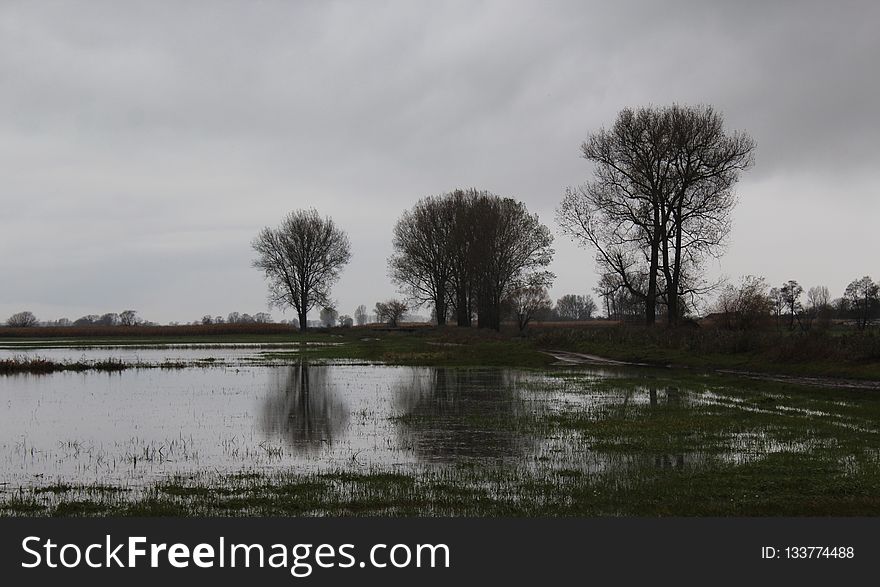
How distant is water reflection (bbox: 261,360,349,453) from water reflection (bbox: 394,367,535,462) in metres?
2.06

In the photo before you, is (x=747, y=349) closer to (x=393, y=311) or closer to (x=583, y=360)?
(x=583, y=360)

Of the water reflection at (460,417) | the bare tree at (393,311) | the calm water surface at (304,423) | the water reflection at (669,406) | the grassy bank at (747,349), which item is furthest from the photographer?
the bare tree at (393,311)

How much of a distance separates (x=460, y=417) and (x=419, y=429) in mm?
2573

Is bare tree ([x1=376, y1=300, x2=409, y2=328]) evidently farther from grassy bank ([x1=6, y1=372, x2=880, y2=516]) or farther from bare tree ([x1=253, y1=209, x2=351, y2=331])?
grassy bank ([x1=6, y1=372, x2=880, y2=516])

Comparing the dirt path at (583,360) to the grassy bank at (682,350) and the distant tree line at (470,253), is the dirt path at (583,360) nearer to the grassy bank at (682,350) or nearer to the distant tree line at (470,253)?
the grassy bank at (682,350)

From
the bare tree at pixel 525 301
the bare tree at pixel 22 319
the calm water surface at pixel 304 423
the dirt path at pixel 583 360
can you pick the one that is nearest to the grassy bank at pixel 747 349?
the dirt path at pixel 583 360

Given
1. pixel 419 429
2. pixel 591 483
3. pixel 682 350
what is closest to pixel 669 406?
pixel 419 429

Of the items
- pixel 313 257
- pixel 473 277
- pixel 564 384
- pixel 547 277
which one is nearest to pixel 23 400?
pixel 564 384

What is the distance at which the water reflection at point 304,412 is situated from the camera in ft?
62.5

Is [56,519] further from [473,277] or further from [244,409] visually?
[473,277]

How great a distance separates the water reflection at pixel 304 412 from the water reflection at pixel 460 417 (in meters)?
2.06

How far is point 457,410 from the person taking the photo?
2436 cm

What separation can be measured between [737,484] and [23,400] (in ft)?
84.3

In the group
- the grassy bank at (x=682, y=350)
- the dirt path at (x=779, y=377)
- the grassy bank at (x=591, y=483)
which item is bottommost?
the grassy bank at (x=591, y=483)
